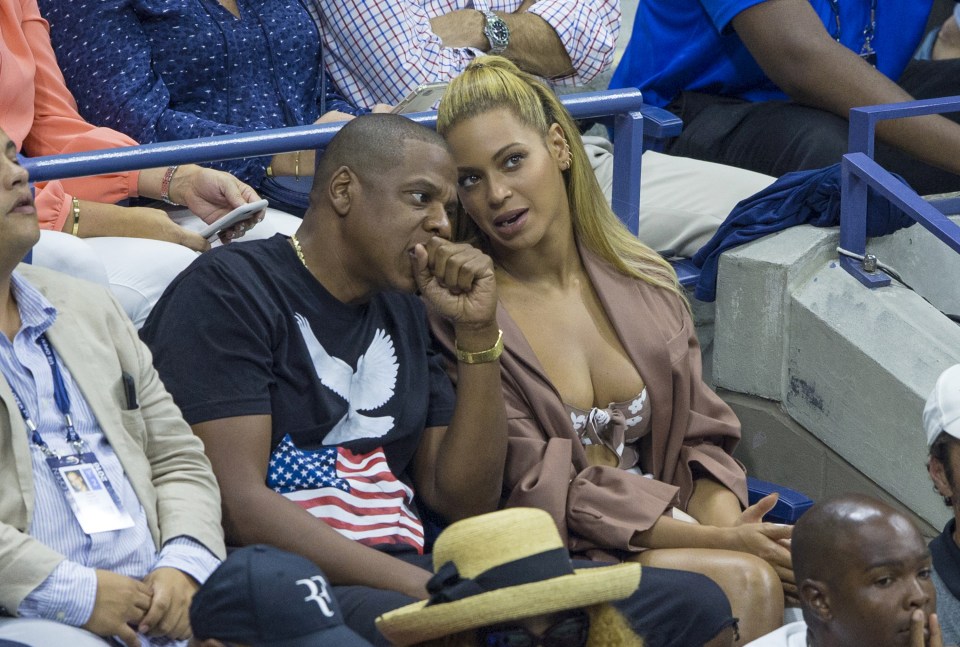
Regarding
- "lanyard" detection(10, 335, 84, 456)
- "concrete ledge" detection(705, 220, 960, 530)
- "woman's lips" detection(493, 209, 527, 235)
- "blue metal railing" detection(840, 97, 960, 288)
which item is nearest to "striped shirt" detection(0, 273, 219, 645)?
"lanyard" detection(10, 335, 84, 456)

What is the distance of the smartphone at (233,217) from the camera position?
3.18 m

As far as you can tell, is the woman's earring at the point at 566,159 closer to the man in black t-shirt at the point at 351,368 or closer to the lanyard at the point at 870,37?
the man in black t-shirt at the point at 351,368

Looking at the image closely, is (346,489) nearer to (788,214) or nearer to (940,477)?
(940,477)

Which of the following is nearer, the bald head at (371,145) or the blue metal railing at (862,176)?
the bald head at (371,145)

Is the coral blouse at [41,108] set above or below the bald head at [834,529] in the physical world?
above

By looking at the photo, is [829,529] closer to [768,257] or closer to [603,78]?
[768,257]

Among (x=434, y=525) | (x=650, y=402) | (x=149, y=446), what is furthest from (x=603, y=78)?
(x=149, y=446)

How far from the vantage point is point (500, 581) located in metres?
1.78

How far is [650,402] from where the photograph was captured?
3.26 metres

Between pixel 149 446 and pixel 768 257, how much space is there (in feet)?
6.53

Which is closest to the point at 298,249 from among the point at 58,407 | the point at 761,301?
the point at 58,407

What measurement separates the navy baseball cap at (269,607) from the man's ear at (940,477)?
5.17 feet

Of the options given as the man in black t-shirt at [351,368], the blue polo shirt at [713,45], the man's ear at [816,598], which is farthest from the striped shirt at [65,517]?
the blue polo shirt at [713,45]

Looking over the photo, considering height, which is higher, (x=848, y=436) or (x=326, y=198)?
(x=326, y=198)
